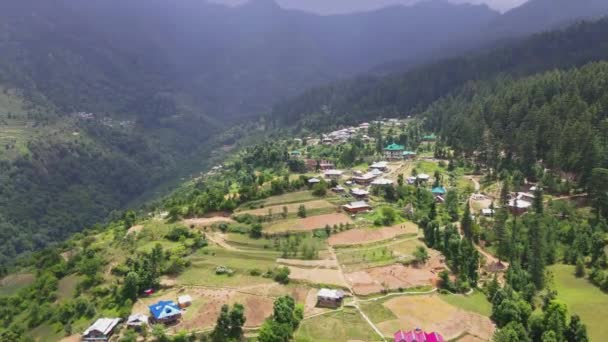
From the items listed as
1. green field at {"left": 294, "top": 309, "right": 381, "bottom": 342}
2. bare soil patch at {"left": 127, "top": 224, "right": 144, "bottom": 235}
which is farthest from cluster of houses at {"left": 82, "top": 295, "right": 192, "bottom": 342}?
bare soil patch at {"left": 127, "top": 224, "right": 144, "bottom": 235}

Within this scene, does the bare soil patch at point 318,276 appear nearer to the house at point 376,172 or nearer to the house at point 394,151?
the house at point 376,172

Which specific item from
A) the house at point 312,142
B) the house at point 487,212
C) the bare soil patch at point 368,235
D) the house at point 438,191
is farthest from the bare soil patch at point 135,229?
the house at point 312,142

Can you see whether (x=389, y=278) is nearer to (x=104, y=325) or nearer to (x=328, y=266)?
(x=328, y=266)

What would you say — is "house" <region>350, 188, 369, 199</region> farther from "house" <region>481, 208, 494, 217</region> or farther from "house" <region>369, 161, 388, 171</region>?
"house" <region>481, 208, 494, 217</region>

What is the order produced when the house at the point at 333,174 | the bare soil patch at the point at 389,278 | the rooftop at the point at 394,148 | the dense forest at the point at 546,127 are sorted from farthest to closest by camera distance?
the rooftop at the point at 394,148 < the house at the point at 333,174 < the dense forest at the point at 546,127 < the bare soil patch at the point at 389,278

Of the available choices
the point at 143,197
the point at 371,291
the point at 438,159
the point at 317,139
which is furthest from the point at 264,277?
the point at 143,197

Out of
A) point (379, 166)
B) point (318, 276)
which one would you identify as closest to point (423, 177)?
point (379, 166)

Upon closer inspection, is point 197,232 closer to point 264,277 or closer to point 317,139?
point 264,277
